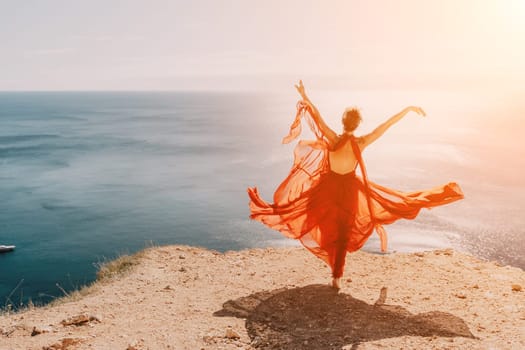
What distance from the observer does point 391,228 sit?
3662 cm

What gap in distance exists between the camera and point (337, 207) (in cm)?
693

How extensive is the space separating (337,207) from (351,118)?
4.61ft

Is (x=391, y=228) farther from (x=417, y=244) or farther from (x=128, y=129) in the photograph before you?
(x=128, y=129)

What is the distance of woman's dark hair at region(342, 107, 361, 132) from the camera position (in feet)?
22.2

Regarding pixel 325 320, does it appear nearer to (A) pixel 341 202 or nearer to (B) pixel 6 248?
(A) pixel 341 202

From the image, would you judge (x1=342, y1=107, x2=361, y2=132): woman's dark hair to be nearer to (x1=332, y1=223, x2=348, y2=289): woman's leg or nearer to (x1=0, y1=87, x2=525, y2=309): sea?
(x1=332, y1=223, x2=348, y2=289): woman's leg

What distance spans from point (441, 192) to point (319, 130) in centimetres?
218

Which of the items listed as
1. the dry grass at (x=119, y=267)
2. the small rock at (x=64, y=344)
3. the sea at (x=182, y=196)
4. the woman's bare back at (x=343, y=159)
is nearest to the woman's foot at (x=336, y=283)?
the woman's bare back at (x=343, y=159)

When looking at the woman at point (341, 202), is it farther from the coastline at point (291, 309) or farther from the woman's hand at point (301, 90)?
the coastline at point (291, 309)

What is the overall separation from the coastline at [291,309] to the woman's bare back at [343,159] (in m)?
2.02

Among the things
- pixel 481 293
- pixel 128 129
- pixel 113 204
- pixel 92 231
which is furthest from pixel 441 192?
pixel 128 129

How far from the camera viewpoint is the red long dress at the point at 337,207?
695 cm

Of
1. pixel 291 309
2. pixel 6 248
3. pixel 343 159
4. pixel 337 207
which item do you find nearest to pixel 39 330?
pixel 291 309

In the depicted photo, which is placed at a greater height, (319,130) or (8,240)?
(319,130)
